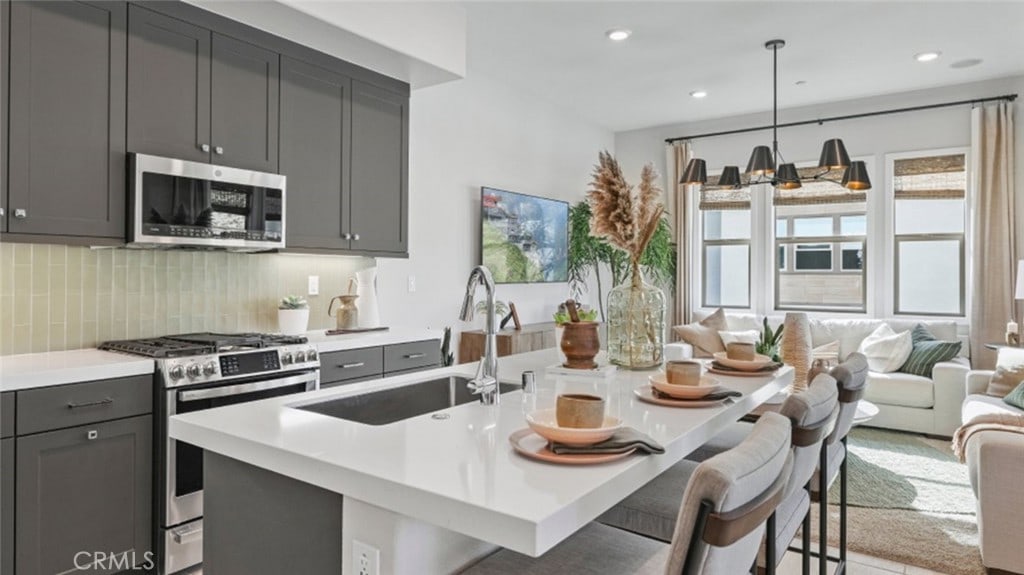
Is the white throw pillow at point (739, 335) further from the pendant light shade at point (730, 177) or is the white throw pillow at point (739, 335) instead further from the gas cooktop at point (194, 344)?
the gas cooktop at point (194, 344)

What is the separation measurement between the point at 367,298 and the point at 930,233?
5.11 m

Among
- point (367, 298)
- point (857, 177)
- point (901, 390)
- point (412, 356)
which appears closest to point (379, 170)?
point (367, 298)

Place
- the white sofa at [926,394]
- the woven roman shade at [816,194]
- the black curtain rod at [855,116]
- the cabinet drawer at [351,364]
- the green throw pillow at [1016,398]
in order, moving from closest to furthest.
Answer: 1. the cabinet drawer at [351,364]
2. the green throw pillow at [1016,398]
3. the white sofa at [926,394]
4. the black curtain rod at [855,116]
5. the woven roman shade at [816,194]

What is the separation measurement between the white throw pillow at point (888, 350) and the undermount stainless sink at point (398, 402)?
13.8ft

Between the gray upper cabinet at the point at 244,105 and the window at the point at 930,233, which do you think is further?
the window at the point at 930,233

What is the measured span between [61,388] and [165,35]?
5.01 ft

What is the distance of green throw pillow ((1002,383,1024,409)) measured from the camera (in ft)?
11.5

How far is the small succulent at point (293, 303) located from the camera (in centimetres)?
341

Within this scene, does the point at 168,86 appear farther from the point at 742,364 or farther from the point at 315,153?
the point at 742,364

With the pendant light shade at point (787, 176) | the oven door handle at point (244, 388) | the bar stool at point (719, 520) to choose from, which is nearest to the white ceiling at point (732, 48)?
the pendant light shade at point (787, 176)

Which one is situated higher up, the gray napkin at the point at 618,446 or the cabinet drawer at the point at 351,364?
the gray napkin at the point at 618,446

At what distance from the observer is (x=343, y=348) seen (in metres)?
3.19

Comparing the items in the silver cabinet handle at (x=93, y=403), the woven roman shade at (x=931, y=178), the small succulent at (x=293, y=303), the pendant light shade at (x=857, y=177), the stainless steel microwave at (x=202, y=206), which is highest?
the woven roman shade at (x=931, y=178)

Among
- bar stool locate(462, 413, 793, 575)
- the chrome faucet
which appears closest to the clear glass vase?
the chrome faucet
